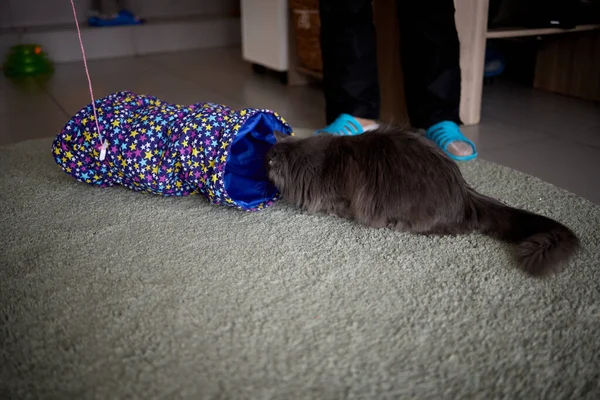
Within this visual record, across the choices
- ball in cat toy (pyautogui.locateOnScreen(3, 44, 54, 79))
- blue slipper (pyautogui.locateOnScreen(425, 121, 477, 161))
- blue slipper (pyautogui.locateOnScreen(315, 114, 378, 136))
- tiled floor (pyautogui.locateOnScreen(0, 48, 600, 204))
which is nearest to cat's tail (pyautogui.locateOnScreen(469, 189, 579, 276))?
tiled floor (pyautogui.locateOnScreen(0, 48, 600, 204))

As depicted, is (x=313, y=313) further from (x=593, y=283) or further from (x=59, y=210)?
(x=59, y=210)

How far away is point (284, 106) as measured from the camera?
2150 mm

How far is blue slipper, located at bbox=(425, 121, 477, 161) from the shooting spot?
146 centimetres

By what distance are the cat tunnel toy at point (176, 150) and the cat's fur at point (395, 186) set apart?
0.11m

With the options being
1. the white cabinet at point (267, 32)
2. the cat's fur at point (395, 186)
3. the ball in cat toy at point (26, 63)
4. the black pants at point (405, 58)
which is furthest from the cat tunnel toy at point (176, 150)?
the ball in cat toy at point (26, 63)

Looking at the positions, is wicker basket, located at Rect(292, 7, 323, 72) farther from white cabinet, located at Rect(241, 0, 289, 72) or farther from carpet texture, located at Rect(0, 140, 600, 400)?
carpet texture, located at Rect(0, 140, 600, 400)

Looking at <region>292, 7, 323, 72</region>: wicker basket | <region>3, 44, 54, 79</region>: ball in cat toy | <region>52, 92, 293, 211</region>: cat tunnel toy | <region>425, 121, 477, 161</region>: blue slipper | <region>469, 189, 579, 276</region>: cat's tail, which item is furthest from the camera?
<region>3, 44, 54, 79</region>: ball in cat toy

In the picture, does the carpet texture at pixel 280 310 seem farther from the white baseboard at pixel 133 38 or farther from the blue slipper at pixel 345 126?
the white baseboard at pixel 133 38

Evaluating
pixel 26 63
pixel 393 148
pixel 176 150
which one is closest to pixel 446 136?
pixel 393 148

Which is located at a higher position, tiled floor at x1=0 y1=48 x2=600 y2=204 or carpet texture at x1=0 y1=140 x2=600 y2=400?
tiled floor at x1=0 y1=48 x2=600 y2=204

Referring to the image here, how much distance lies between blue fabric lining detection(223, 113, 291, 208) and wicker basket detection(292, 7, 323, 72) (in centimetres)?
109

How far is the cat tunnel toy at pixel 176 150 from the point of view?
1110 mm

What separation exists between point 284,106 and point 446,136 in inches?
32.6

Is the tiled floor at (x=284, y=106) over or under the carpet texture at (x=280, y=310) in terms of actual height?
over
